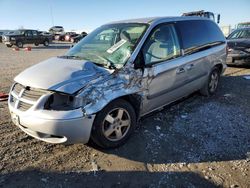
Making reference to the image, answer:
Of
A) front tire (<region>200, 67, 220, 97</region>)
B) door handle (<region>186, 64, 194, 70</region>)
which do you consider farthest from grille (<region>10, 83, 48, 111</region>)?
front tire (<region>200, 67, 220, 97</region>)

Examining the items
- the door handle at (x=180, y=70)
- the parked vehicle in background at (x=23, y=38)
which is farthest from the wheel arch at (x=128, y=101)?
the parked vehicle in background at (x=23, y=38)

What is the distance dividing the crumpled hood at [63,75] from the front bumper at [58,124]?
0.31 meters

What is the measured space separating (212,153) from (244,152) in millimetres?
459

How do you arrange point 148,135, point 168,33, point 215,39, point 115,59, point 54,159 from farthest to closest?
1. point 215,39
2. point 168,33
3. point 148,135
4. point 115,59
5. point 54,159

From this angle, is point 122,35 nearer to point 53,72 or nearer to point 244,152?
point 53,72

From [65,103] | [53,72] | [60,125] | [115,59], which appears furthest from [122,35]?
[60,125]

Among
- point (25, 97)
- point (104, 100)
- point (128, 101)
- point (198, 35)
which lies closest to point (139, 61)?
point (128, 101)

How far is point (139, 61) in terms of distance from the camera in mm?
3938

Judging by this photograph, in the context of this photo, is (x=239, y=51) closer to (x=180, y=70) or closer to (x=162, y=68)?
(x=180, y=70)

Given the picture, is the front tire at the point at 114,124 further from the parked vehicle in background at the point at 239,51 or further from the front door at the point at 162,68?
the parked vehicle in background at the point at 239,51

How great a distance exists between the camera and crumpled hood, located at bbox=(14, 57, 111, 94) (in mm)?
3331

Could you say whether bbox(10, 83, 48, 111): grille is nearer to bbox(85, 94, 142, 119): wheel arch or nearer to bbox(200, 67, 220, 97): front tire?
bbox(85, 94, 142, 119): wheel arch

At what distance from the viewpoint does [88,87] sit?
336 cm

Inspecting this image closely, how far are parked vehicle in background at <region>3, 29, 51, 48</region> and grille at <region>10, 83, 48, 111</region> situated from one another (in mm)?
25553
